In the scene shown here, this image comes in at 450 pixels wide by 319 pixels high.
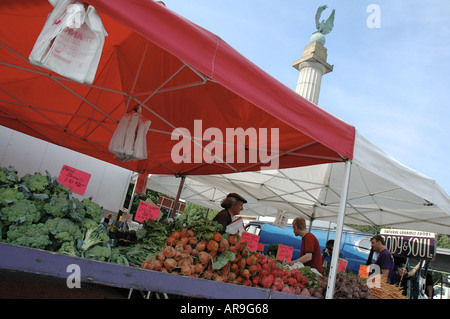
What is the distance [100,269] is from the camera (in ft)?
5.09

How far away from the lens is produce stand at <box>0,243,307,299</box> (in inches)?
53.6

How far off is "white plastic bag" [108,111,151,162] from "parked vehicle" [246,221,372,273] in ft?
22.3

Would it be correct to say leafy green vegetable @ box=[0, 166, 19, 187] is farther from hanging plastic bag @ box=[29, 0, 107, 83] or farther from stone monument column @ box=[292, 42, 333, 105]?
stone monument column @ box=[292, 42, 333, 105]

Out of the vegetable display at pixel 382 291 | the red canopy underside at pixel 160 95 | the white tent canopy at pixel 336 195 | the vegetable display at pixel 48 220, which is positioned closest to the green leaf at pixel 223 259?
the vegetable display at pixel 48 220

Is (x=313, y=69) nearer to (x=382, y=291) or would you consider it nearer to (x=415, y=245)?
(x=415, y=245)

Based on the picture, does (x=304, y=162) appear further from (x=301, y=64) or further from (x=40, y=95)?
(x=301, y=64)

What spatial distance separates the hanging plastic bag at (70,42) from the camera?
1759 mm

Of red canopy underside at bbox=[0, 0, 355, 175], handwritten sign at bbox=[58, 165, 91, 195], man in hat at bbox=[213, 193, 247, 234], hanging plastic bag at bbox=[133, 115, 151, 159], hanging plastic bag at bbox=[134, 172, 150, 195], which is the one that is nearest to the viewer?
red canopy underside at bbox=[0, 0, 355, 175]

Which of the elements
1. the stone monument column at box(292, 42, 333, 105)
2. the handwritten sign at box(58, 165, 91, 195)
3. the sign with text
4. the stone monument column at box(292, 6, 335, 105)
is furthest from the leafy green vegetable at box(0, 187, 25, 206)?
the stone monument column at box(292, 42, 333, 105)

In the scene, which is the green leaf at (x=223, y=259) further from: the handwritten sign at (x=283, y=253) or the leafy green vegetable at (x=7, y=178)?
the handwritten sign at (x=283, y=253)

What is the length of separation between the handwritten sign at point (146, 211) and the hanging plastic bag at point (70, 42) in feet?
15.4

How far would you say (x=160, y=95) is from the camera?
396cm

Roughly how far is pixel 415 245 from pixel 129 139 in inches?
242

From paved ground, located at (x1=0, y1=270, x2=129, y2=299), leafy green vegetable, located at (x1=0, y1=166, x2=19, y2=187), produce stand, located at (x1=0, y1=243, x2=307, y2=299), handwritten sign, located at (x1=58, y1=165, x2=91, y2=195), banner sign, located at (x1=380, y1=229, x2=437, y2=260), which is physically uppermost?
banner sign, located at (x1=380, y1=229, x2=437, y2=260)
